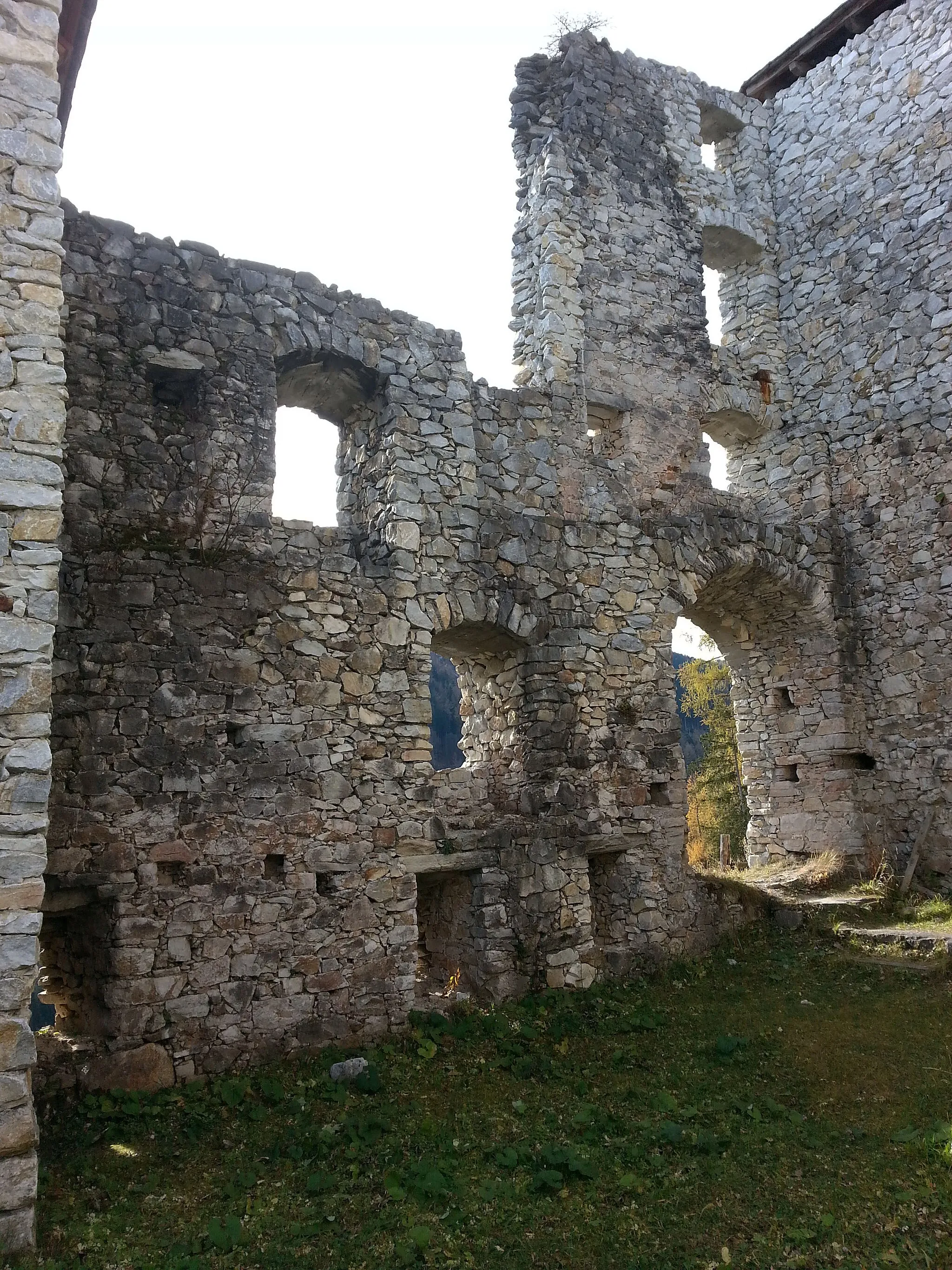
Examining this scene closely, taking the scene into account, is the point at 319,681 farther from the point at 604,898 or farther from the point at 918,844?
the point at 918,844

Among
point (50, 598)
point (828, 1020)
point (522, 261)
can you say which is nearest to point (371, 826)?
point (50, 598)

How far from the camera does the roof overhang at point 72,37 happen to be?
5.63 metres

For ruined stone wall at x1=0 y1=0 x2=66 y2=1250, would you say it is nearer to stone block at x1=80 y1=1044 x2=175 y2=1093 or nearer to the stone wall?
stone block at x1=80 y1=1044 x2=175 y2=1093

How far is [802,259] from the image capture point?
40.3 feet

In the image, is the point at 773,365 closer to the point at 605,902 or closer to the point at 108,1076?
the point at 605,902

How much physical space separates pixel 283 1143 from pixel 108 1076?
142 cm

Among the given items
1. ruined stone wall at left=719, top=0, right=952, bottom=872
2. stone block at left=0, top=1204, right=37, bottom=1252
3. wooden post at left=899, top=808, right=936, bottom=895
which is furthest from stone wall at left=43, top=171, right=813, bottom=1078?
ruined stone wall at left=719, top=0, right=952, bottom=872

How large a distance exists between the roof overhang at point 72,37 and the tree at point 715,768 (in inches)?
680

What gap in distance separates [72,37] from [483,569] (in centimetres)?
502

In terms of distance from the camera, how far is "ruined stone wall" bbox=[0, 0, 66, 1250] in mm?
4031

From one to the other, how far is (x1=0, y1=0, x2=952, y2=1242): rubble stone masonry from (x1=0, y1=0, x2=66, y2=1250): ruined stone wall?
0.06 ft

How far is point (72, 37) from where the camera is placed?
589cm

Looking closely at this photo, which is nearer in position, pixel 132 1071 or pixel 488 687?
pixel 132 1071

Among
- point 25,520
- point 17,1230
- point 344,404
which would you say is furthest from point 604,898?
point 25,520
